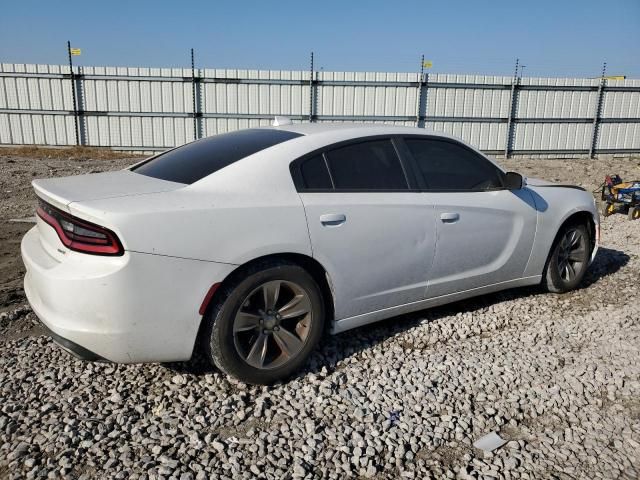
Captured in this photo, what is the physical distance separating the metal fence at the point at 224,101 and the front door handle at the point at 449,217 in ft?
40.3

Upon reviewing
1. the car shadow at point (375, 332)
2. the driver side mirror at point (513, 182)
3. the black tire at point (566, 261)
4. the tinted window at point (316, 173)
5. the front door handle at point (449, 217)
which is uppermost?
the tinted window at point (316, 173)

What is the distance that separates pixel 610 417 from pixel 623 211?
22.1ft

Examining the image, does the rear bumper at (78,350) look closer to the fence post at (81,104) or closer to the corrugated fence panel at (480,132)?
A: the fence post at (81,104)

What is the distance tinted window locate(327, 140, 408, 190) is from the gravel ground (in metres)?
1.13

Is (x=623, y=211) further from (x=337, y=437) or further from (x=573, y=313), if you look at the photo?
(x=337, y=437)

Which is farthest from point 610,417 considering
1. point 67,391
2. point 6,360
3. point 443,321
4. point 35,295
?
point 6,360

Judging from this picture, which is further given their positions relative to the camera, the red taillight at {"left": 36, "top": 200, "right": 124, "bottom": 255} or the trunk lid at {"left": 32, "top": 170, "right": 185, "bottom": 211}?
the trunk lid at {"left": 32, "top": 170, "right": 185, "bottom": 211}

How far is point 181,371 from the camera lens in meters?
3.35

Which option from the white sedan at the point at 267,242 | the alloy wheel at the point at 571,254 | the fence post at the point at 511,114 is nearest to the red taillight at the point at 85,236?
the white sedan at the point at 267,242

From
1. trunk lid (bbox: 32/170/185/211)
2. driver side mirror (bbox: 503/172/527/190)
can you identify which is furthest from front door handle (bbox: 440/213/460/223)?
trunk lid (bbox: 32/170/185/211)

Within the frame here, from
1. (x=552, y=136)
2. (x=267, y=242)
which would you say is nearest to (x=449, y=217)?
(x=267, y=242)

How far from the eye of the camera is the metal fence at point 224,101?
50.8 ft

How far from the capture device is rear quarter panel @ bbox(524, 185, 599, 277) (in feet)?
15.0

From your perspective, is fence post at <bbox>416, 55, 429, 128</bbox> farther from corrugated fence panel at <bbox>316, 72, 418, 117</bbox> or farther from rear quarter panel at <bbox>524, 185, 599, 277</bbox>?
rear quarter panel at <bbox>524, 185, 599, 277</bbox>
